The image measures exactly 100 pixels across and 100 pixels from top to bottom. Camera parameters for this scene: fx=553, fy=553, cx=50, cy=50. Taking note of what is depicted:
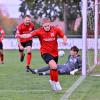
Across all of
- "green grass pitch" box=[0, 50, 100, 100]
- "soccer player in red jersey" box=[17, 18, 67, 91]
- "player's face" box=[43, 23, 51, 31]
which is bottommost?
"green grass pitch" box=[0, 50, 100, 100]

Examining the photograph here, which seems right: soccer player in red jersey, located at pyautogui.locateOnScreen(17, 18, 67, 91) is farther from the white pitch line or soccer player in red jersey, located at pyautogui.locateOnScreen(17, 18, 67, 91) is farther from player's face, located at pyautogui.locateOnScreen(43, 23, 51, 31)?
the white pitch line

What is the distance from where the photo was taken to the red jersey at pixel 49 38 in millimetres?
12906

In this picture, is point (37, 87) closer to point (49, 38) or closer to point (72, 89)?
point (72, 89)

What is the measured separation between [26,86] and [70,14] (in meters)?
39.9

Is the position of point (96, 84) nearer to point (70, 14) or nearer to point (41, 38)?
point (41, 38)

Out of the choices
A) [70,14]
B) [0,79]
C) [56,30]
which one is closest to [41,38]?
[56,30]

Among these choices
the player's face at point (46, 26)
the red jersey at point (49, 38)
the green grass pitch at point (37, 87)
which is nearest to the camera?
the green grass pitch at point (37, 87)

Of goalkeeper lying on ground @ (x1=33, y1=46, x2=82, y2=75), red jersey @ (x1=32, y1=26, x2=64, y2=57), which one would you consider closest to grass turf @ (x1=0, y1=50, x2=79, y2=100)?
goalkeeper lying on ground @ (x1=33, y1=46, x2=82, y2=75)

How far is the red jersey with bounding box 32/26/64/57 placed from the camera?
42.3ft

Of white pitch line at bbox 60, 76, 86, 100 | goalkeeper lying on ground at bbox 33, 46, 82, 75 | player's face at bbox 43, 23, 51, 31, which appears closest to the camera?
white pitch line at bbox 60, 76, 86, 100

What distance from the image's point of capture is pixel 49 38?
510 inches

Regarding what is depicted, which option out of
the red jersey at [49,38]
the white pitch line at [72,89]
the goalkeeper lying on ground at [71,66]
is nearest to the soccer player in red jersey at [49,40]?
the red jersey at [49,38]

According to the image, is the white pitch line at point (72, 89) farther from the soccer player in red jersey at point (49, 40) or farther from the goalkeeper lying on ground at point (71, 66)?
the goalkeeper lying on ground at point (71, 66)

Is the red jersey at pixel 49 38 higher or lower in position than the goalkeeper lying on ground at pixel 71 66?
higher
